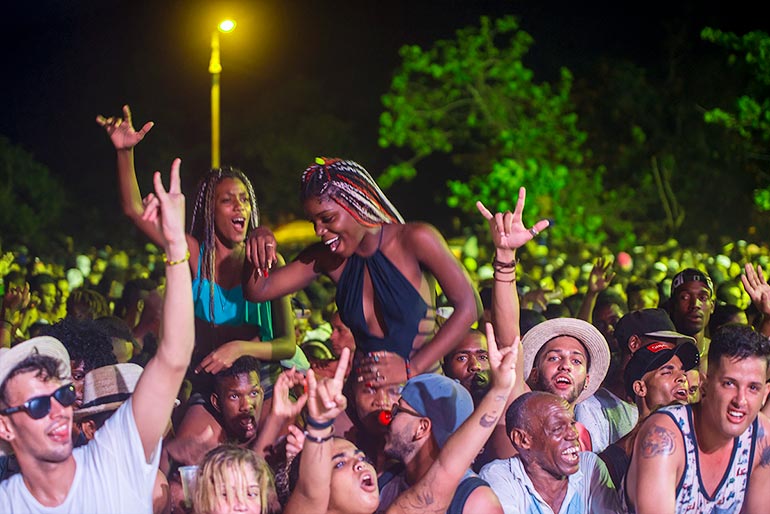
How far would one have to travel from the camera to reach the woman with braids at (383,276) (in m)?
5.02

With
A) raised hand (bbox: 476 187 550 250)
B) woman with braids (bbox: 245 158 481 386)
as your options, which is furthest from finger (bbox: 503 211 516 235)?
woman with braids (bbox: 245 158 481 386)

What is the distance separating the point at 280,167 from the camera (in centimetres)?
5022

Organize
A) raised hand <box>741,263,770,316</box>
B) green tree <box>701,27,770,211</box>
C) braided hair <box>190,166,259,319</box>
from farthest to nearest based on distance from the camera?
green tree <box>701,27,770,211</box>, raised hand <box>741,263,770,316</box>, braided hair <box>190,166,259,319</box>

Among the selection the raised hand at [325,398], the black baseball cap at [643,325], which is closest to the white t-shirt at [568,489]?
the raised hand at [325,398]

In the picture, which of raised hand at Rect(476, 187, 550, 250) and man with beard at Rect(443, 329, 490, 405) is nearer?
raised hand at Rect(476, 187, 550, 250)

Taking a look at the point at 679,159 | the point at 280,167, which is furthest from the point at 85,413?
the point at 280,167

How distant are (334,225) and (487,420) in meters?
1.28

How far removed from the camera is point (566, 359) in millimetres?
5520

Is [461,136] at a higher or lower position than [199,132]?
lower

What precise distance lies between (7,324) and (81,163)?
147 ft

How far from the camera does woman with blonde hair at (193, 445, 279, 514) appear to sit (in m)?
4.03

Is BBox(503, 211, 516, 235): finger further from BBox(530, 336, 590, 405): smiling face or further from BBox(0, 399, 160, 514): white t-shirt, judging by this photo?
BBox(0, 399, 160, 514): white t-shirt

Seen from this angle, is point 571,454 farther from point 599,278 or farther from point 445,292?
point 599,278

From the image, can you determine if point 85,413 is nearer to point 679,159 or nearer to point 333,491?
point 333,491
